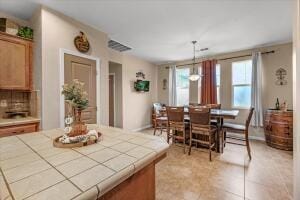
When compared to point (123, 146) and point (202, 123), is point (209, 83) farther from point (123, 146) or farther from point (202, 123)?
point (123, 146)

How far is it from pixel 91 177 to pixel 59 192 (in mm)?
132

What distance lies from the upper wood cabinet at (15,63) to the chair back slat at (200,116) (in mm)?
2910

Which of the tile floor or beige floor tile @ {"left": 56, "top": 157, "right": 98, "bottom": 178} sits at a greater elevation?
beige floor tile @ {"left": 56, "top": 157, "right": 98, "bottom": 178}

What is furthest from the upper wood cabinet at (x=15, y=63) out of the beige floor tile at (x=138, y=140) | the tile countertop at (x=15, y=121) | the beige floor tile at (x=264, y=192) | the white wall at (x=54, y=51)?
the beige floor tile at (x=264, y=192)

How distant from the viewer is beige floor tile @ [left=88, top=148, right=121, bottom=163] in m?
0.85

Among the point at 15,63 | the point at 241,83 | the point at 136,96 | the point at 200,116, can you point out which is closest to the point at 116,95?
the point at 136,96

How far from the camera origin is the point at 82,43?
2.74 m

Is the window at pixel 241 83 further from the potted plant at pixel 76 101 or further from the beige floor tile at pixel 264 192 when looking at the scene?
the potted plant at pixel 76 101

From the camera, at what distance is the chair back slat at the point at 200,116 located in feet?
9.20

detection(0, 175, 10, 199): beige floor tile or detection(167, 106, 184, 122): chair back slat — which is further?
detection(167, 106, 184, 122): chair back slat

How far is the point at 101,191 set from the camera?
62 centimetres

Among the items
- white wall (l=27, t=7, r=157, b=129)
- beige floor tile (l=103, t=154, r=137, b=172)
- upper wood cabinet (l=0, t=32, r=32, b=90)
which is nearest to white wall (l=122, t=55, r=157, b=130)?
white wall (l=27, t=7, r=157, b=129)

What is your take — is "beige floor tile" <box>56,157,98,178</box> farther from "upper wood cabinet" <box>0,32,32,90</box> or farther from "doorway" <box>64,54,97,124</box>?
"upper wood cabinet" <box>0,32,32,90</box>

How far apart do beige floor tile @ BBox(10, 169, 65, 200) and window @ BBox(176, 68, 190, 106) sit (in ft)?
16.9
